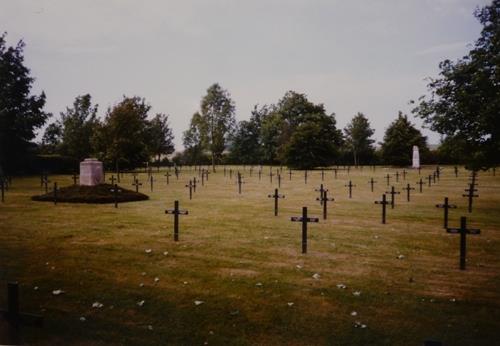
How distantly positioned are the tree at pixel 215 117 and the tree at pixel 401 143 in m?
26.3

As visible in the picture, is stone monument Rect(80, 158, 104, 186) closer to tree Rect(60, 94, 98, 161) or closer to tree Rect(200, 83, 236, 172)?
tree Rect(60, 94, 98, 161)

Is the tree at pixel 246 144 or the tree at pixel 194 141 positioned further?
the tree at pixel 246 144

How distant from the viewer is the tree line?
16.5 metres

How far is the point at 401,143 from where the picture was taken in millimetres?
67500

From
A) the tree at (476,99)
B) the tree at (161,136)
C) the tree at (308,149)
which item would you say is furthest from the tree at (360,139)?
the tree at (476,99)

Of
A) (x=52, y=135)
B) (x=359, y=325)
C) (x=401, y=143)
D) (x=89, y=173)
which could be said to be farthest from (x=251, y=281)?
(x=52, y=135)

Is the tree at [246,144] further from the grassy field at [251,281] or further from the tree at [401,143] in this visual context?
the grassy field at [251,281]

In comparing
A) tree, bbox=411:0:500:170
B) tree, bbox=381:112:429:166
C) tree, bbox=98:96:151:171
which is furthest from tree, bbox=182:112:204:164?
tree, bbox=411:0:500:170

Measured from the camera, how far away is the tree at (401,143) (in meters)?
67.6

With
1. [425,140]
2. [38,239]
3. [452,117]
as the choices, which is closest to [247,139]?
[425,140]

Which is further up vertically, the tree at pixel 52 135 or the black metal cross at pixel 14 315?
the tree at pixel 52 135

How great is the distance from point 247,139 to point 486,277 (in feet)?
275

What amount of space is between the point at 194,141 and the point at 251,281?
71989 mm

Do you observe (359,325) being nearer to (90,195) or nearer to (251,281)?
(251,281)
